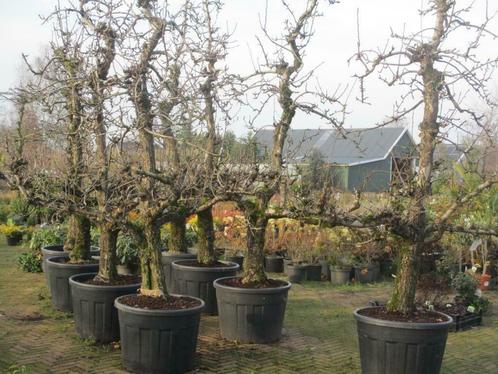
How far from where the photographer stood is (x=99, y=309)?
6.04m

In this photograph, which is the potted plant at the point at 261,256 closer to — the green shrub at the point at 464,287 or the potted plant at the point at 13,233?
the green shrub at the point at 464,287

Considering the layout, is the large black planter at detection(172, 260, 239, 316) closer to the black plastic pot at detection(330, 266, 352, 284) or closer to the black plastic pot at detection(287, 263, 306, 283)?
the black plastic pot at detection(287, 263, 306, 283)

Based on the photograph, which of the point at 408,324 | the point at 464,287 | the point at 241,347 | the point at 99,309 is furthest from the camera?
the point at 464,287

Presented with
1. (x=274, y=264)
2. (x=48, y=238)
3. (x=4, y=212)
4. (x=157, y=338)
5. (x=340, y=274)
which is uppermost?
(x=4, y=212)

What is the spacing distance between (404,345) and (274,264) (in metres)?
6.54

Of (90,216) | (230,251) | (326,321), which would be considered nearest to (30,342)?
(90,216)

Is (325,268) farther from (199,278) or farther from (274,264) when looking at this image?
(199,278)

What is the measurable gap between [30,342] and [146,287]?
1466 mm

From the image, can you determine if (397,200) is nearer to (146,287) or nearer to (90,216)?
(146,287)

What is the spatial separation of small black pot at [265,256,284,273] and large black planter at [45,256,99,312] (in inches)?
172

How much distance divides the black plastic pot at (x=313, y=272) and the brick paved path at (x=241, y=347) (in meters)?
1.97

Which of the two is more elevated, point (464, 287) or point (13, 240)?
point (13, 240)

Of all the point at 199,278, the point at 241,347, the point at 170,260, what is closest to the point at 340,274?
the point at 170,260

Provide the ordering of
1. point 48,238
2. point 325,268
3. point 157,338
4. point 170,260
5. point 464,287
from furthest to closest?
1. point 48,238
2. point 325,268
3. point 170,260
4. point 464,287
5. point 157,338
